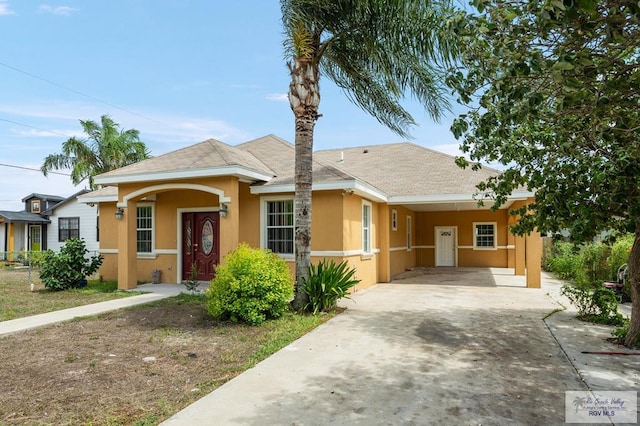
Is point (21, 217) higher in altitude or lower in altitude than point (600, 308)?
higher

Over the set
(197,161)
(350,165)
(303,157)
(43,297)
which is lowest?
(43,297)

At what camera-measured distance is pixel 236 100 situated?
1825 centimetres

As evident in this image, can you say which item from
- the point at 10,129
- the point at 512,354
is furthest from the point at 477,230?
the point at 10,129

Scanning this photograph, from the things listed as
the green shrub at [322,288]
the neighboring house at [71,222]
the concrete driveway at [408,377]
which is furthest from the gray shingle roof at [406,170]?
the neighboring house at [71,222]

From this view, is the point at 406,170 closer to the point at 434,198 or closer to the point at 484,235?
the point at 434,198

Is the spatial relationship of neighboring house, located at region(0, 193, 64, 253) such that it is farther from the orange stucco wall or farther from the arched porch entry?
the orange stucco wall

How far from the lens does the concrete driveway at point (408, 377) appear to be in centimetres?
382

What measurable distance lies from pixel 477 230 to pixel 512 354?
572 inches

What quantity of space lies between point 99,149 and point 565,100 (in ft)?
84.3

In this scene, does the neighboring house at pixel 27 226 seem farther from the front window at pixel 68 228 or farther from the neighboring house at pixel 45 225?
the front window at pixel 68 228

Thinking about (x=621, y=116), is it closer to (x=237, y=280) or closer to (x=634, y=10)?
(x=634, y=10)

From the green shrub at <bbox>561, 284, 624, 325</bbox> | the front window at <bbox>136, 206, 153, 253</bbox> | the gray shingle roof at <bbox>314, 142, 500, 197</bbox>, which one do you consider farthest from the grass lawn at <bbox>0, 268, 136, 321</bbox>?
the green shrub at <bbox>561, 284, 624, 325</bbox>

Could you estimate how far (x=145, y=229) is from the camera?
13.5 m

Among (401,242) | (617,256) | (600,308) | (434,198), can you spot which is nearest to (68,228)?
(401,242)
